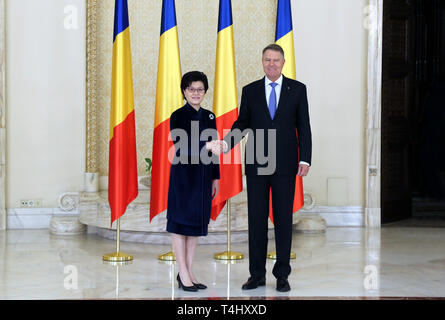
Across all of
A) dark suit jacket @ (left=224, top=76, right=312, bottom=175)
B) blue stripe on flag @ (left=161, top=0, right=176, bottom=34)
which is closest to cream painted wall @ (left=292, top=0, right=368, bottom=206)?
blue stripe on flag @ (left=161, top=0, right=176, bottom=34)

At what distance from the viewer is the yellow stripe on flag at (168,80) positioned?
21.7 feet

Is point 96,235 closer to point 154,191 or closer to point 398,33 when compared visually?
point 154,191

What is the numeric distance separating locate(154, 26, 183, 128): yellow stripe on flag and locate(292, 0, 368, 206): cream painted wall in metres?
2.86

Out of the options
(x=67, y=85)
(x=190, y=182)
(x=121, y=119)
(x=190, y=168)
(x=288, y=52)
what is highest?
(x=288, y=52)

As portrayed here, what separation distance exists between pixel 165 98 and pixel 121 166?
809mm

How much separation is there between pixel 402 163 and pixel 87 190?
4468 millimetres

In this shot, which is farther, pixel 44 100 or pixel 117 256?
pixel 44 100

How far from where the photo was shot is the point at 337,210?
9141 mm

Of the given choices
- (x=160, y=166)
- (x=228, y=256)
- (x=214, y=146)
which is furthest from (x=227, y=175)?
(x=214, y=146)

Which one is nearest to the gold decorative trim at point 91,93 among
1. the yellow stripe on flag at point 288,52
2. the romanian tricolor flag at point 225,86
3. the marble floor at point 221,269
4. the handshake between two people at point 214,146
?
the marble floor at point 221,269

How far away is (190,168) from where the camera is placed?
5.21 m

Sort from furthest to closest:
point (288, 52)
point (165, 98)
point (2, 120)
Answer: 1. point (2, 120)
2. point (288, 52)
3. point (165, 98)

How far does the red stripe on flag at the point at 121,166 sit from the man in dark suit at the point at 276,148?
172 cm

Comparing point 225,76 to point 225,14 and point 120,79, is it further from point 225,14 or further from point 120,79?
point 120,79
